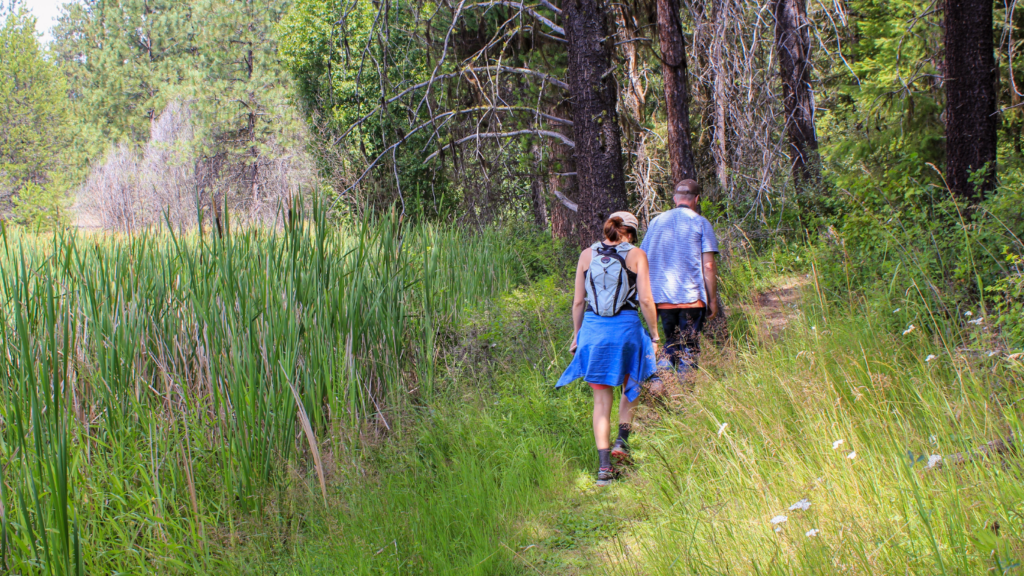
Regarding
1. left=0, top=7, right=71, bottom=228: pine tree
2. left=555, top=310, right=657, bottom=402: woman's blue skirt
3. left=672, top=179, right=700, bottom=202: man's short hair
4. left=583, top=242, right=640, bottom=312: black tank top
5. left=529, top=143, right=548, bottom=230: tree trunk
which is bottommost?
left=555, top=310, right=657, bottom=402: woman's blue skirt

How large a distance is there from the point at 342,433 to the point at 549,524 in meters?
1.34

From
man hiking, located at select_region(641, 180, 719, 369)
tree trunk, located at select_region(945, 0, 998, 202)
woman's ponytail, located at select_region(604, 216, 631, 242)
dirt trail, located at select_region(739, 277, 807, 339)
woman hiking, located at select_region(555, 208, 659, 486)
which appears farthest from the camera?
tree trunk, located at select_region(945, 0, 998, 202)

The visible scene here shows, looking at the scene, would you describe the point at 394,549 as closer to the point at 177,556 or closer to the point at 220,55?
the point at 177,556

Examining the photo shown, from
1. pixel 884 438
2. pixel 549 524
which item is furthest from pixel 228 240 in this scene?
pixel 884 438

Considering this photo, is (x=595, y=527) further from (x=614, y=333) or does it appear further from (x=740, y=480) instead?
(x=614, y=333)

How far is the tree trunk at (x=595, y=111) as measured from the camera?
6008mm

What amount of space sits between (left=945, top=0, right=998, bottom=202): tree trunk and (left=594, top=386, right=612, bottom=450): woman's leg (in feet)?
12.8

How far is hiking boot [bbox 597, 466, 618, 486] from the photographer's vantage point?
3533 mm

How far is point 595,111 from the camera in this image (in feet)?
19.9

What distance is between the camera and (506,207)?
10.9 meters

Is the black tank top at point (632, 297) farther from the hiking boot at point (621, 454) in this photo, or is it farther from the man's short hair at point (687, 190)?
the man's short hair at point (687, 190)

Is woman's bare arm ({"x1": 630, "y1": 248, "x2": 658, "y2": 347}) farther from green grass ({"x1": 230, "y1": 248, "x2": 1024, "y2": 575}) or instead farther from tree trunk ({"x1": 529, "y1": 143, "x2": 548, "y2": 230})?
tree trunk ({"x1": 529, "y1": 143, "x2": 548, "y2": 230})

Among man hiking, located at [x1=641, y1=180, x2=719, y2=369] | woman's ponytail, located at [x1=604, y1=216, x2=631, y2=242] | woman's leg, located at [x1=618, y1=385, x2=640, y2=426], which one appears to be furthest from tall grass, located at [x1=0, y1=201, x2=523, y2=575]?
man hiking, located at [x1=641, y1=180, x2=719, y2=369]

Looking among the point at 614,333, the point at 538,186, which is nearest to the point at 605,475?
the point at 614,333
